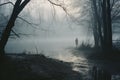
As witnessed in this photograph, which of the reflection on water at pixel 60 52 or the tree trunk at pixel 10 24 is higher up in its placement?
the tree trunk at pixel 10 24

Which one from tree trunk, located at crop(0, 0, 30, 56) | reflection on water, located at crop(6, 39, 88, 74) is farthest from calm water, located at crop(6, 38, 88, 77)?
tree trunk, located at crop(0, 0, 30, 56)

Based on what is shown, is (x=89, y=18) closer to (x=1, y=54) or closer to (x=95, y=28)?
(x=95, y=28)

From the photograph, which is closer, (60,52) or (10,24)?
(10,24)

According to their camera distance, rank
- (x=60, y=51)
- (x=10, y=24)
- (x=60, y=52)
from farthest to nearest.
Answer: (x=60, y=51)
(x=60, y=52)
(x=10, y=24)

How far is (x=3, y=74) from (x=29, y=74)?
4.65 ft

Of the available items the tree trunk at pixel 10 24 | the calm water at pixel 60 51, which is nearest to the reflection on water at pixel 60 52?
the calm water at pixel 60 51

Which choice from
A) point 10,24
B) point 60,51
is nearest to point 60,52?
point 60,51

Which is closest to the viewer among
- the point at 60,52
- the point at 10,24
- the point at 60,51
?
the point at 10,24

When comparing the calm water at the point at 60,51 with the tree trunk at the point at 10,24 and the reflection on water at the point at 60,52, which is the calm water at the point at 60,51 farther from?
the tree trunk at the point at 10,24

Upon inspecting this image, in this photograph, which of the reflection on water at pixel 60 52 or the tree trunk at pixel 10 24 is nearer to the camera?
the tree trunk at pixel 10 24

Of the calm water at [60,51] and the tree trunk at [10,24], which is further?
the calm water at [60,51]

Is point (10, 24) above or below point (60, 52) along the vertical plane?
above

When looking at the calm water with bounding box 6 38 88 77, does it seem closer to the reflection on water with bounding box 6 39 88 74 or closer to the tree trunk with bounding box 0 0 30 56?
the reflection on water with bounding box 6 39 88 74

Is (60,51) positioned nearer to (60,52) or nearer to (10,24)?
(60,52)
